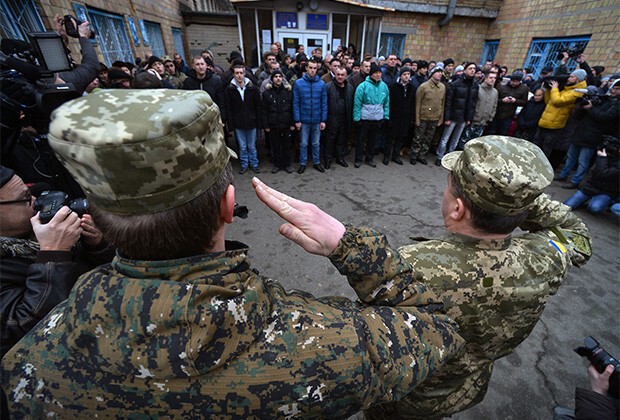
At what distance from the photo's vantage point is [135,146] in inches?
23.8

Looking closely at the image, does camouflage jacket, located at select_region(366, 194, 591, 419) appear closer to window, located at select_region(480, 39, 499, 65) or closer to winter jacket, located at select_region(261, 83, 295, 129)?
winter jacket, located at select_region(261, 83, 295, 129)

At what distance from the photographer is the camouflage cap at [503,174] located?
3.51 ft

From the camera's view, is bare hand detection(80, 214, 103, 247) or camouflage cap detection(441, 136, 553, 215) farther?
bare hand detection(80, 214, 103, 247)

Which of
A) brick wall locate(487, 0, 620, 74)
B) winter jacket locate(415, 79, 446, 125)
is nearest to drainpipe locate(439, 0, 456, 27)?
brick wall locate(487, 0, 620, 74)

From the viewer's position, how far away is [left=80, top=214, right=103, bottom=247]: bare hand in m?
1.43

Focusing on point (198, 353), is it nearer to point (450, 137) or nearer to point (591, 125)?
point (591, 125)

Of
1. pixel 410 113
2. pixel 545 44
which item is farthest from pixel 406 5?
pixel 410 113

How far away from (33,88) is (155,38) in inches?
457

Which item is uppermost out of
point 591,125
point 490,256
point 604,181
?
point 490,256

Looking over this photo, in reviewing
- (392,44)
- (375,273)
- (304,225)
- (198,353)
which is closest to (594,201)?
(375,273)

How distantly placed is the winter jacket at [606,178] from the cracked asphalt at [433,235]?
1.54 ft

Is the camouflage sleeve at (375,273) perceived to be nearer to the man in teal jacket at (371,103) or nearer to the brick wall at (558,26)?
the man in teal jacket at (371,103)

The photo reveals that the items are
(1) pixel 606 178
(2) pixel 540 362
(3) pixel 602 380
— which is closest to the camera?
(3) pixel 602 380

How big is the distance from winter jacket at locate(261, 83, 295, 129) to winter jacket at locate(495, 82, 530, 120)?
4775mm
